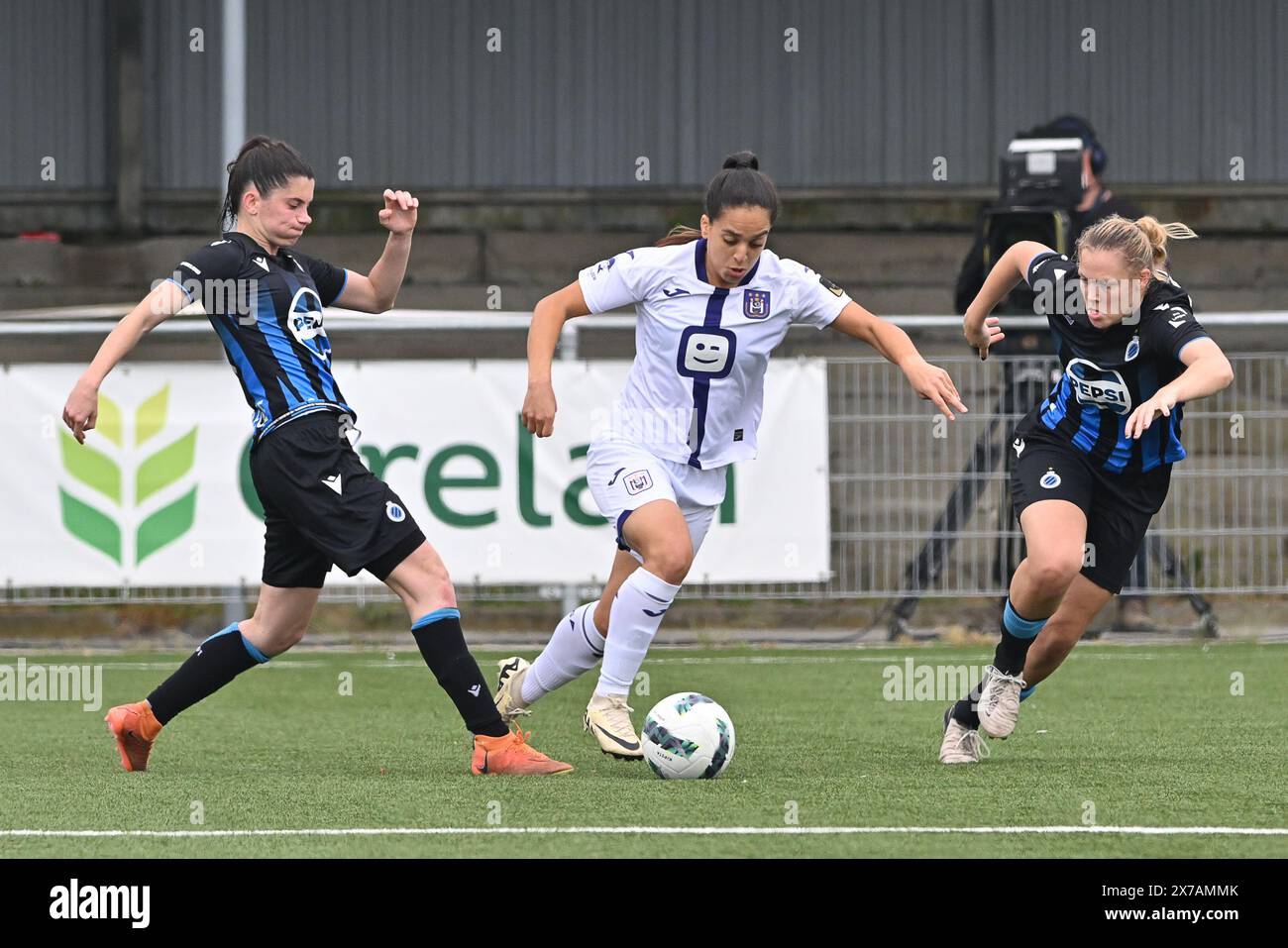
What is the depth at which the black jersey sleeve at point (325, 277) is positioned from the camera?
610 cm

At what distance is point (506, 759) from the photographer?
583 centimetres

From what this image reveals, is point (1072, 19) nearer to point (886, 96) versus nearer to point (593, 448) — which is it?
point (886, 96)

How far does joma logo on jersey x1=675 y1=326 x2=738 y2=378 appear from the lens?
6195 mm

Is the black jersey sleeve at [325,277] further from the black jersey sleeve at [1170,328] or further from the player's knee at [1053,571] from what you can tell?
the black jersey sleeve at [1170,328]

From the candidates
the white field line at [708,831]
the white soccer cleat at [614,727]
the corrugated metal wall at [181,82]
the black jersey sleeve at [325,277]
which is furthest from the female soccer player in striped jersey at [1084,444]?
the corrugated metal wall at [181,82]

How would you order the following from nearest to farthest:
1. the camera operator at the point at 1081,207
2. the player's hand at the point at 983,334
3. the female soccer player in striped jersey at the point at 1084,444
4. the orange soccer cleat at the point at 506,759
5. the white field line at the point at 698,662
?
the orange soccer cleat at the point at 506,759 → the female soccer player in striped jersey at the point at 1084,444 → the player's hand at the point at 983,334 → the white field line at the point at 698,662 → the camera operator at the point at 1081,207

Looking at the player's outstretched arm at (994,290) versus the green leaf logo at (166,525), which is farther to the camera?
the green leaf logo at (166,525)

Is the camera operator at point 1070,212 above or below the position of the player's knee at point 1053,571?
above

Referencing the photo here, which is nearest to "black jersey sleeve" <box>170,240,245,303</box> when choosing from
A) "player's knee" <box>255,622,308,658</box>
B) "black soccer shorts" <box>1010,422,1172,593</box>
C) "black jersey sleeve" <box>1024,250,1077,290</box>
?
"player's knee" <box>255,622,308,658</box>

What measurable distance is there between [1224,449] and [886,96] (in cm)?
522

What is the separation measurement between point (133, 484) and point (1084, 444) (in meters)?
5.50

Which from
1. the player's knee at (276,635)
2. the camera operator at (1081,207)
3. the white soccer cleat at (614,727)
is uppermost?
the camera operator at (1081,207)

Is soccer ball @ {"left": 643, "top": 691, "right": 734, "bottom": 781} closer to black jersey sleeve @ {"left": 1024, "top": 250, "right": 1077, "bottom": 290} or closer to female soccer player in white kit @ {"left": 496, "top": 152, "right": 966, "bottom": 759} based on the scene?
female soccer player in white kit @ {"left": 496, "top": 152, "right": 966, "bottom": 759}

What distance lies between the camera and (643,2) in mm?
15062
